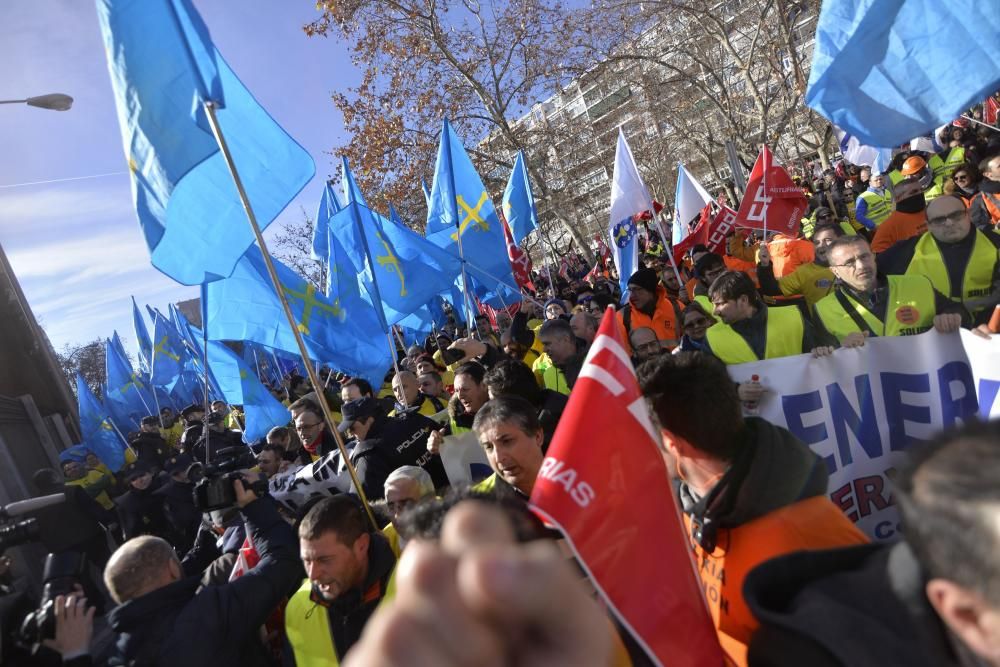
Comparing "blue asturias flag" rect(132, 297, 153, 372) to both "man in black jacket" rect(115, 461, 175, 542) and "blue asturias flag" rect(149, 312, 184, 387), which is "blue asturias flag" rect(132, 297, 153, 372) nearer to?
"blue asturias flag" rect(149, 312, 184, 387)

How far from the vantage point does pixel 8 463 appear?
10.8 metres

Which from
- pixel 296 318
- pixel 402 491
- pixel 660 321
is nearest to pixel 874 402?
pixel 402 491

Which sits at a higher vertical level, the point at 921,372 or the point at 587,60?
the point at 587,60

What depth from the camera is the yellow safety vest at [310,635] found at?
2383mm

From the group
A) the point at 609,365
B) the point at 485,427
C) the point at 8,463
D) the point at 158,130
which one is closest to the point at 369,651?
the point at 609,365

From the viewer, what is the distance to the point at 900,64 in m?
3.34

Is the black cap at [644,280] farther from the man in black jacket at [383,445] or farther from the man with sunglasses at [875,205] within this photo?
the man with sunglasses at [875,205]

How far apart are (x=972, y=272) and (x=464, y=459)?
331 cm

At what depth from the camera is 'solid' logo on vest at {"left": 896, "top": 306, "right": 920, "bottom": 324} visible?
3.30 meters

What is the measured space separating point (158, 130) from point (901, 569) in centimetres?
350

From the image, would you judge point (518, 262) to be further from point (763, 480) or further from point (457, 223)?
point (763, 480)

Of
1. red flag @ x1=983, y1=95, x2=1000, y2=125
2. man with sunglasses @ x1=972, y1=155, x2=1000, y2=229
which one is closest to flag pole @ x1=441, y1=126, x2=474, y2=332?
man with sunglasses @ x1=972, y1=155, x2=1000, y2=229

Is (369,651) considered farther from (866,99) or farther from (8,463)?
(8,463)

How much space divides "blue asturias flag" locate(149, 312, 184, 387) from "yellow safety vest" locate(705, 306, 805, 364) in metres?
10.5
